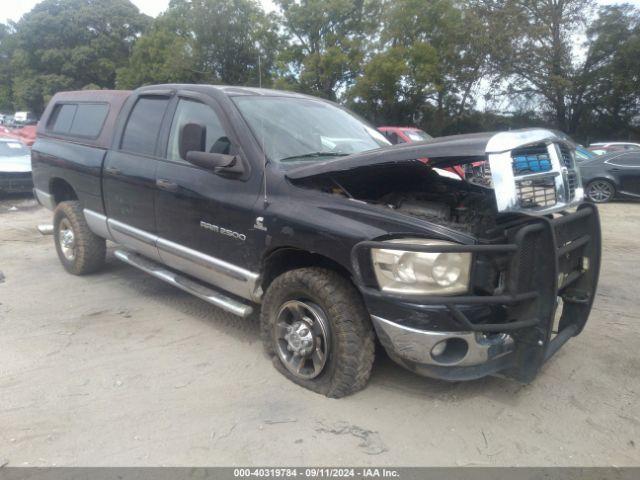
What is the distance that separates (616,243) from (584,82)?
24.5 metres

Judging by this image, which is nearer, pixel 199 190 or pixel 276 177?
pixel 276 177

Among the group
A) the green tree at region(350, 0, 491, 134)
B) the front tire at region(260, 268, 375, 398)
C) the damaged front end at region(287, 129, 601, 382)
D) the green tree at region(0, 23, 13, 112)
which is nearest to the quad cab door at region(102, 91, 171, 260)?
the front tire at region(260, 268, 375, 398)

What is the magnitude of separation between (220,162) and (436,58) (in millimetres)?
25163

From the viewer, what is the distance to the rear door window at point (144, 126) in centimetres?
456

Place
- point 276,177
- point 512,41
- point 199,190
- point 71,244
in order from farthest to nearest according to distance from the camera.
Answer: point 512,41 → point 71,244 → point 199,190 → point 276,177

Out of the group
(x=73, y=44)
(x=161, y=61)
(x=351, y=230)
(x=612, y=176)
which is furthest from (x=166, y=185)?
(x=73, y=44)

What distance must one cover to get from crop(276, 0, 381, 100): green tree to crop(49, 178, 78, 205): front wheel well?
23.4m

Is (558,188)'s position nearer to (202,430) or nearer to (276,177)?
(276,177)

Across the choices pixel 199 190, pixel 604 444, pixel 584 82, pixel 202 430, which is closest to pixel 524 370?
pixel 604 444

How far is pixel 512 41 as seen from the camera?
86.9 feet

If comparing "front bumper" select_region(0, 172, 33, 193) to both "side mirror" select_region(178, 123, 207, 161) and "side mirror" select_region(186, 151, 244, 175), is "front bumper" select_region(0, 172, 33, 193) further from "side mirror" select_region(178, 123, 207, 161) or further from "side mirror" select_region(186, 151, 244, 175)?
"side mirror" select_region(186, 151, 244, 175)

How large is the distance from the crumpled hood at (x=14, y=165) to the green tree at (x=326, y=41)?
61.3 ft

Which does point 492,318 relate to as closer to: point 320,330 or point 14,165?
point 320,330

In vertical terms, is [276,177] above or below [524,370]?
above
